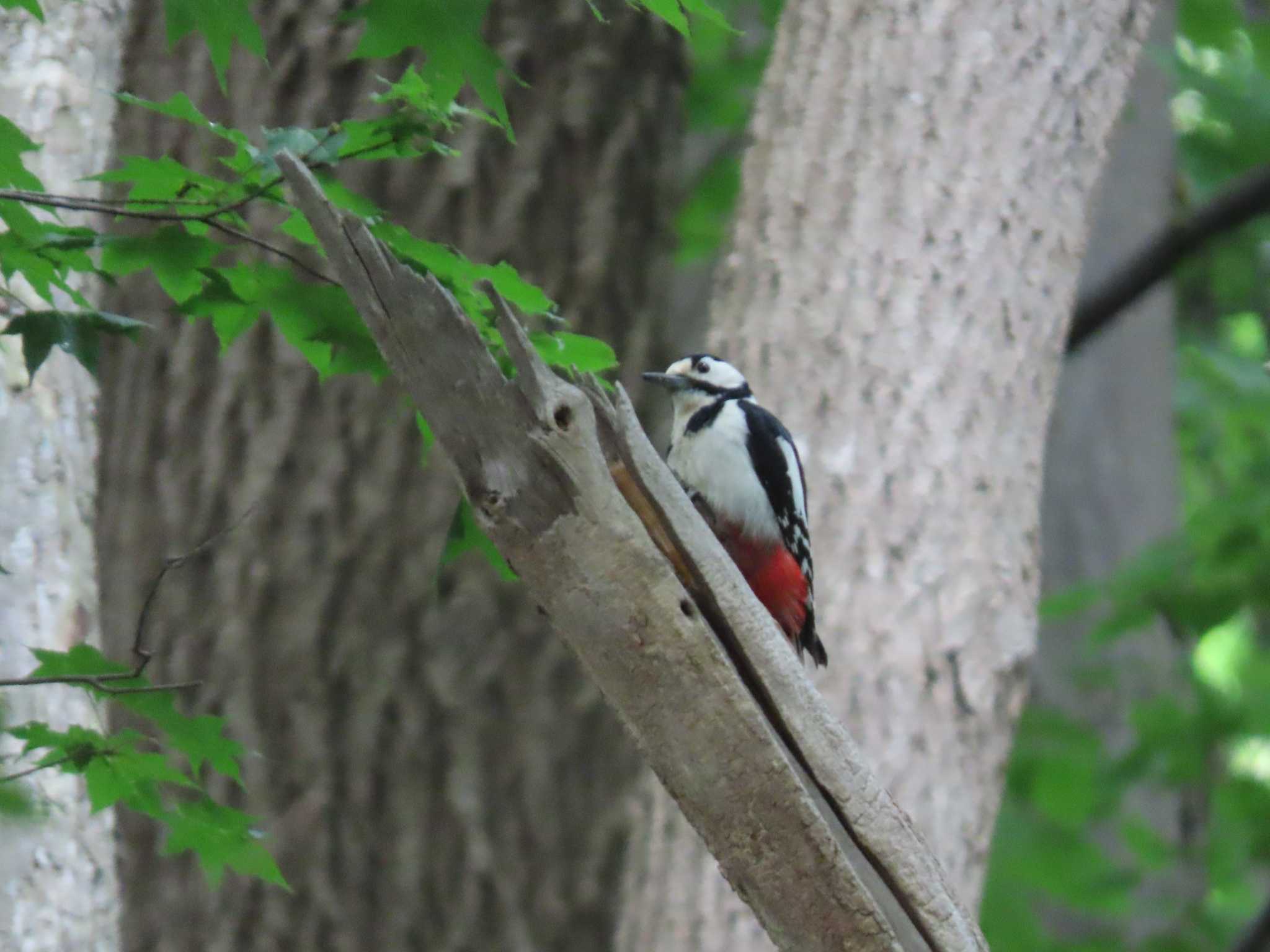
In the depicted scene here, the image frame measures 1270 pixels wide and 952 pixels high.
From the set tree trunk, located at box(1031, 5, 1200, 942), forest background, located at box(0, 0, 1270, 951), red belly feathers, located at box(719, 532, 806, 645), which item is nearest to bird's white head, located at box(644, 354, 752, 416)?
red belly feathers, located at box(719, 532, 806, 645)

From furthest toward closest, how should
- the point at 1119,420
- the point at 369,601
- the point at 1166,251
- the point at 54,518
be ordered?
the point at 1119,420 < the point at 1166,251 < the point at 369,601 < the point at 54,518

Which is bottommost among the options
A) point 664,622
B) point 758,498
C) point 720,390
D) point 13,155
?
point 664,622

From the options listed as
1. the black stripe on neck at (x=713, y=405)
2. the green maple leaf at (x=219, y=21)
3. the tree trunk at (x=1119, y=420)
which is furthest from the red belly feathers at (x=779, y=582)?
the tree trunk at (x=1119, y=420)

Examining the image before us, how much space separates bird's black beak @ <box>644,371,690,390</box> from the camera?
4059 millimetres

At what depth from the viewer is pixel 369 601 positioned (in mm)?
5363

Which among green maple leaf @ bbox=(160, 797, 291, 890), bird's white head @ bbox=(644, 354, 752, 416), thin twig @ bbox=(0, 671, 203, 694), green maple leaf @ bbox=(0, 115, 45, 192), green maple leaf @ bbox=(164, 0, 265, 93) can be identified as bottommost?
green maple leaf @ bbox=(160, 797, 291, 890)

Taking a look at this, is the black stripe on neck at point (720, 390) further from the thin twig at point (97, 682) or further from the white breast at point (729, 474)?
the thin twig at point (97, 682)

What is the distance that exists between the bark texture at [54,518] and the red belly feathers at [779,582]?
1570mm

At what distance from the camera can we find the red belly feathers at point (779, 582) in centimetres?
378

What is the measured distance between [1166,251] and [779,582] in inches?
107

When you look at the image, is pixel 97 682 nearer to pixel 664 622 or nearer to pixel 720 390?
pixel 664 622

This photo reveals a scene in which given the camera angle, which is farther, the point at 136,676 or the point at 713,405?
the point at 713,405

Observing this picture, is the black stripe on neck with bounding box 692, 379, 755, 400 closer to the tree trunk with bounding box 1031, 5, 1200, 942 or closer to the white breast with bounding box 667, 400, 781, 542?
the white breast with bounding box 667, 400, 781, 542

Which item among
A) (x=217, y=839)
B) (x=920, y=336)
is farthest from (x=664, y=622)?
(x=920, y=336)
